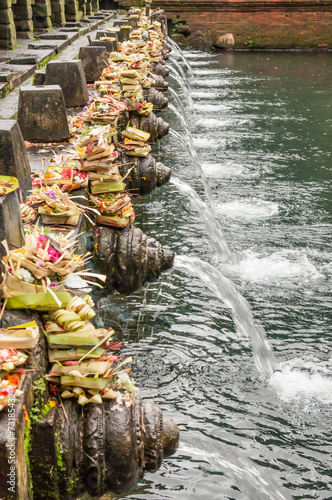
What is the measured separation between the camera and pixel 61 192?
5.16m

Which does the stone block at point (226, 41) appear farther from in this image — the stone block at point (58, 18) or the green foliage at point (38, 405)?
the green foliage at point (38, 405)

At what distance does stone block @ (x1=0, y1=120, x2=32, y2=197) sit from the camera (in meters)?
4.95

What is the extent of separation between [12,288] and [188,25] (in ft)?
97.3

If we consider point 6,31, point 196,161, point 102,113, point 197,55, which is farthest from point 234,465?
point 197,55

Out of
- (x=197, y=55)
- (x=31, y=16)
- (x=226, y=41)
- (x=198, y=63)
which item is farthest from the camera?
(x=226, y=41)

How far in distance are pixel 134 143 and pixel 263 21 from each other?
2477 cm

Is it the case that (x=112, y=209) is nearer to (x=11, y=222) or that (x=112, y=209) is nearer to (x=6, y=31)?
(x=11, y=222)

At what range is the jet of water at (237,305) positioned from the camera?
6.49 m

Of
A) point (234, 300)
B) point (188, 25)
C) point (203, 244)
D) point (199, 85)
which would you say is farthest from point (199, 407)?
point (188, 25)

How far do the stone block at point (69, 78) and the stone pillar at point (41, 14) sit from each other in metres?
12.0

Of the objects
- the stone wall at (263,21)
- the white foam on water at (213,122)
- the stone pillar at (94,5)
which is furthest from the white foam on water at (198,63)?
the white foam on water at (213,122)

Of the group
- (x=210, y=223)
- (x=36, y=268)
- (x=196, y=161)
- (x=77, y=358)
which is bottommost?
(x=210, y=223)

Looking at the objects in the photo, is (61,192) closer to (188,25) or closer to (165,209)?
(165,209)

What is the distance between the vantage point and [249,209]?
35.3 feet
